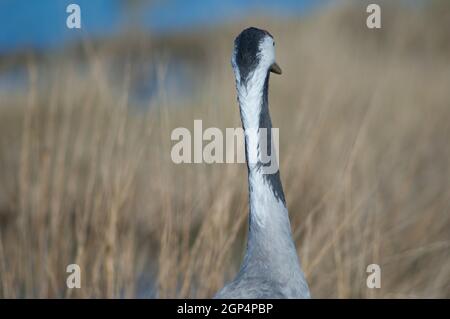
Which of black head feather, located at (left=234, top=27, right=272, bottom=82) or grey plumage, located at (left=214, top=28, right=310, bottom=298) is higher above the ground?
black head feather, located at (left=234, top=27, right=272, bottom=82)

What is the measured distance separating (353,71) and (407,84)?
69 cm

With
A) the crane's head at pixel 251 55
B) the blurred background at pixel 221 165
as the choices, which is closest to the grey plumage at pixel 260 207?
the crane's head at pixel 251 55

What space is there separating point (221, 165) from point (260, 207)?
40.2 inches

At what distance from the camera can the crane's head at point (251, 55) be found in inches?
58.9

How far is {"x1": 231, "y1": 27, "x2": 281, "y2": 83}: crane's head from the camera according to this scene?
1.50 metres

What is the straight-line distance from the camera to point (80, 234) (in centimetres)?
241

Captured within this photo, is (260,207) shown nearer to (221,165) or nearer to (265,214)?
(265,214)

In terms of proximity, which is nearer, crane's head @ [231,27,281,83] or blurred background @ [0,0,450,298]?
crane's head @ [231,27,281,83]

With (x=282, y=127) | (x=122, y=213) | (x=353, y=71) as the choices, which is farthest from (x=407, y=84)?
(x=122, y=213)

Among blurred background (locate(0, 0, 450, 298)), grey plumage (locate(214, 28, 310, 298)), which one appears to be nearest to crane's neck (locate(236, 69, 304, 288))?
grey plumage (locate(214, 28, 310, 298))

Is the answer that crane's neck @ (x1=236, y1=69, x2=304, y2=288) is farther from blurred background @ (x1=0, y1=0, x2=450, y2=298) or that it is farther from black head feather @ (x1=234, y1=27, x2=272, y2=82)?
blurred background @ (x1=0, y1=0, x2=450, y2=298)

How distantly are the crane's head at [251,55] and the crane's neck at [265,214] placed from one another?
20mm
